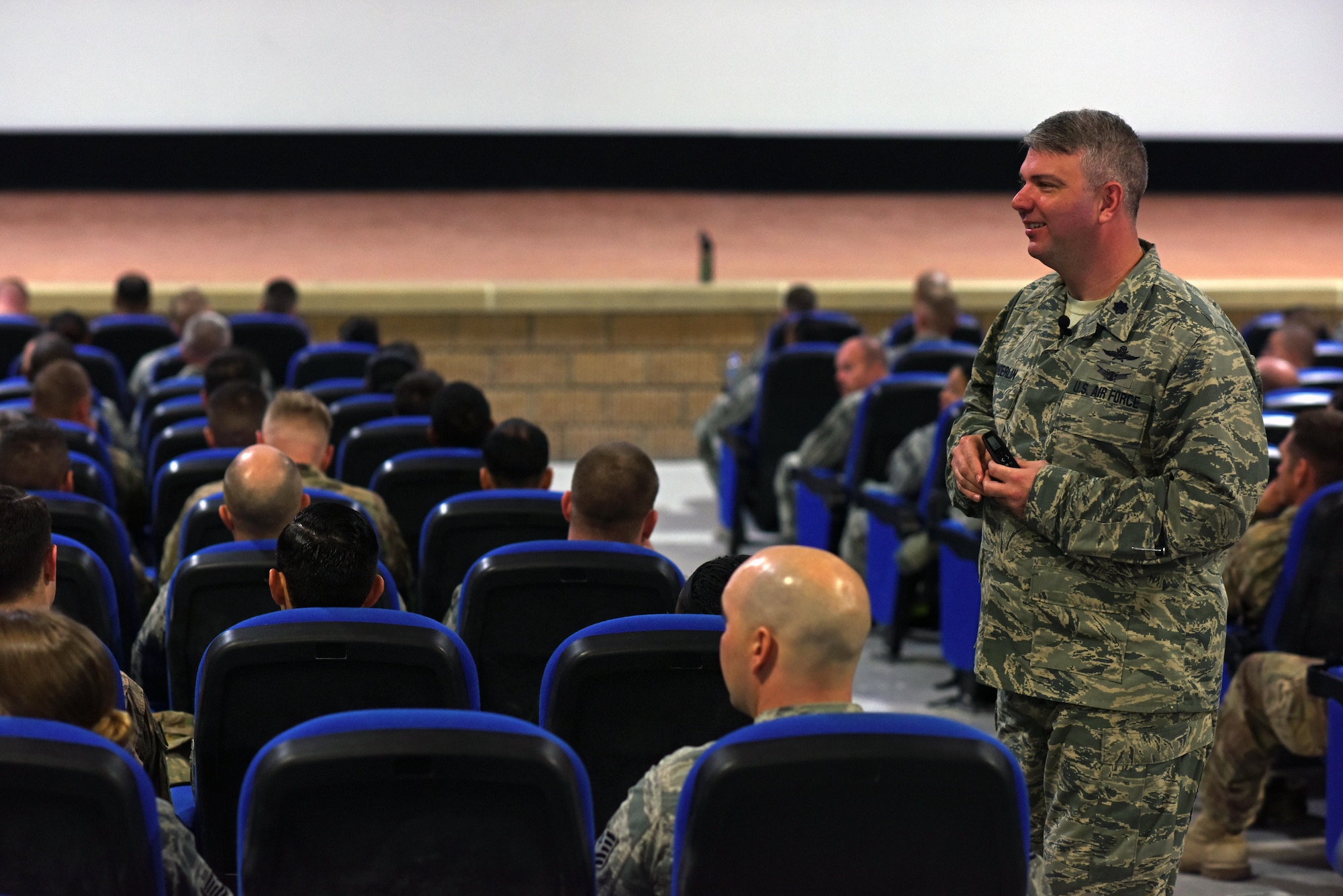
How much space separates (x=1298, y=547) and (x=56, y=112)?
31.0ft

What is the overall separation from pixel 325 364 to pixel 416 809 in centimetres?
505

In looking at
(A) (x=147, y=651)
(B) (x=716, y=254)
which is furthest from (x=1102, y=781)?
(B) (x=716, y=254)

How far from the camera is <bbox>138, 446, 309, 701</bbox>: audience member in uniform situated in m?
2.97

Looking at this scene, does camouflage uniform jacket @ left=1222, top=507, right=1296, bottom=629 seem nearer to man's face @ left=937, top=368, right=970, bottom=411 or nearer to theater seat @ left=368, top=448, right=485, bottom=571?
man's face @ left=937, top=368, right=970, bottom=411

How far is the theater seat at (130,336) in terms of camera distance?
750 cm

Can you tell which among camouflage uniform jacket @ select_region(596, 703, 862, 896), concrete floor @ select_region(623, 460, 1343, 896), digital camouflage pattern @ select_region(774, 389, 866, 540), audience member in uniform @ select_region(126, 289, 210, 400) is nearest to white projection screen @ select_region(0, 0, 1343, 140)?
audience member in uniform @ select_region(126, 289, 210, 400)

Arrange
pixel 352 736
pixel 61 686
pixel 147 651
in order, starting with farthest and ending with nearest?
1. pixel 147 651
2. pixel 61 686
3. pixel 352 736

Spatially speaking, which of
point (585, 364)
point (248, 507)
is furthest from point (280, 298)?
point (248, 507)

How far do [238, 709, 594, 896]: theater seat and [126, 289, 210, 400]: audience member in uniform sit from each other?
5.67 metres

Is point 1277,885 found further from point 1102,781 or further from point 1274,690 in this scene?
point 1102,781

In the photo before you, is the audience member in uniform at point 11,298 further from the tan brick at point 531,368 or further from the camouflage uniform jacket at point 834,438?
the camouflage uniform jacket at point 834,438

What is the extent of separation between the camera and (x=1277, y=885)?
3.35m

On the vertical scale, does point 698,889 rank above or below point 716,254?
below

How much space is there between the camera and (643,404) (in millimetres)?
8820
